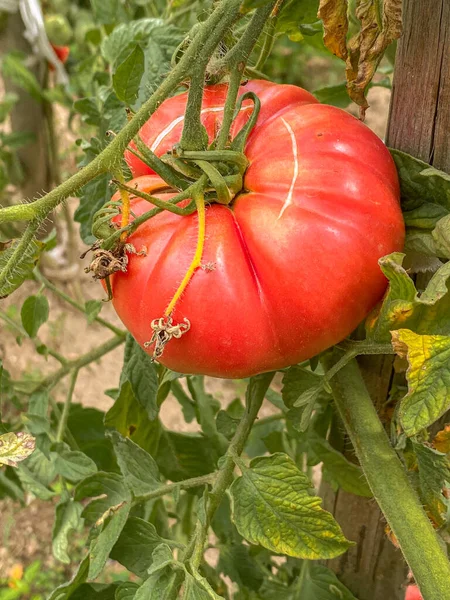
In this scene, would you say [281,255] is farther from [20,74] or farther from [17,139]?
[17,139]

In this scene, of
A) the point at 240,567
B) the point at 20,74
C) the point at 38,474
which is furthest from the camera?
the point at 20,74

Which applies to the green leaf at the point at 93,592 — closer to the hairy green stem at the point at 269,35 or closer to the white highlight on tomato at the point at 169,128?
the white highlight on tomato at the point at 169,128

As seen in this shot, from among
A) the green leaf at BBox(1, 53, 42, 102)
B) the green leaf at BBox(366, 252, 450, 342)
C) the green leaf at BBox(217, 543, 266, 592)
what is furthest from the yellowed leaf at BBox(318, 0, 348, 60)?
the green leaf at BBox(1, 53, 42, 102)

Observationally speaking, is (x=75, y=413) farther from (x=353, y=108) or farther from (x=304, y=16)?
(x=353, y=108)

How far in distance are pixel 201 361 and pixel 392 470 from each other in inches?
8.9

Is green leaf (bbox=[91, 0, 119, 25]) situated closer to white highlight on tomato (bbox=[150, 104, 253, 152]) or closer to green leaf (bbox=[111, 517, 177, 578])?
white highlight on tomato (bbox=[150, 104, 253, 152])

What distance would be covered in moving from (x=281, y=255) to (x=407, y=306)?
0.40 ft

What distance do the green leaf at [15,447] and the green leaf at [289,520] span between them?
0.72 feet

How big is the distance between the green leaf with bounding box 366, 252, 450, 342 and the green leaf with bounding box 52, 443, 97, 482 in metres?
0.44

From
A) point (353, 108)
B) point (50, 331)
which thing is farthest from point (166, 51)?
point (353, 108)

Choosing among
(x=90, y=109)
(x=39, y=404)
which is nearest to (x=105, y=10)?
(x=90, y=109)

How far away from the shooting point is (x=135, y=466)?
83 centimetres

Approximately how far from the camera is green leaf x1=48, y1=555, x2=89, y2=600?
771mm

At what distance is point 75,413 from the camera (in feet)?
4.15
